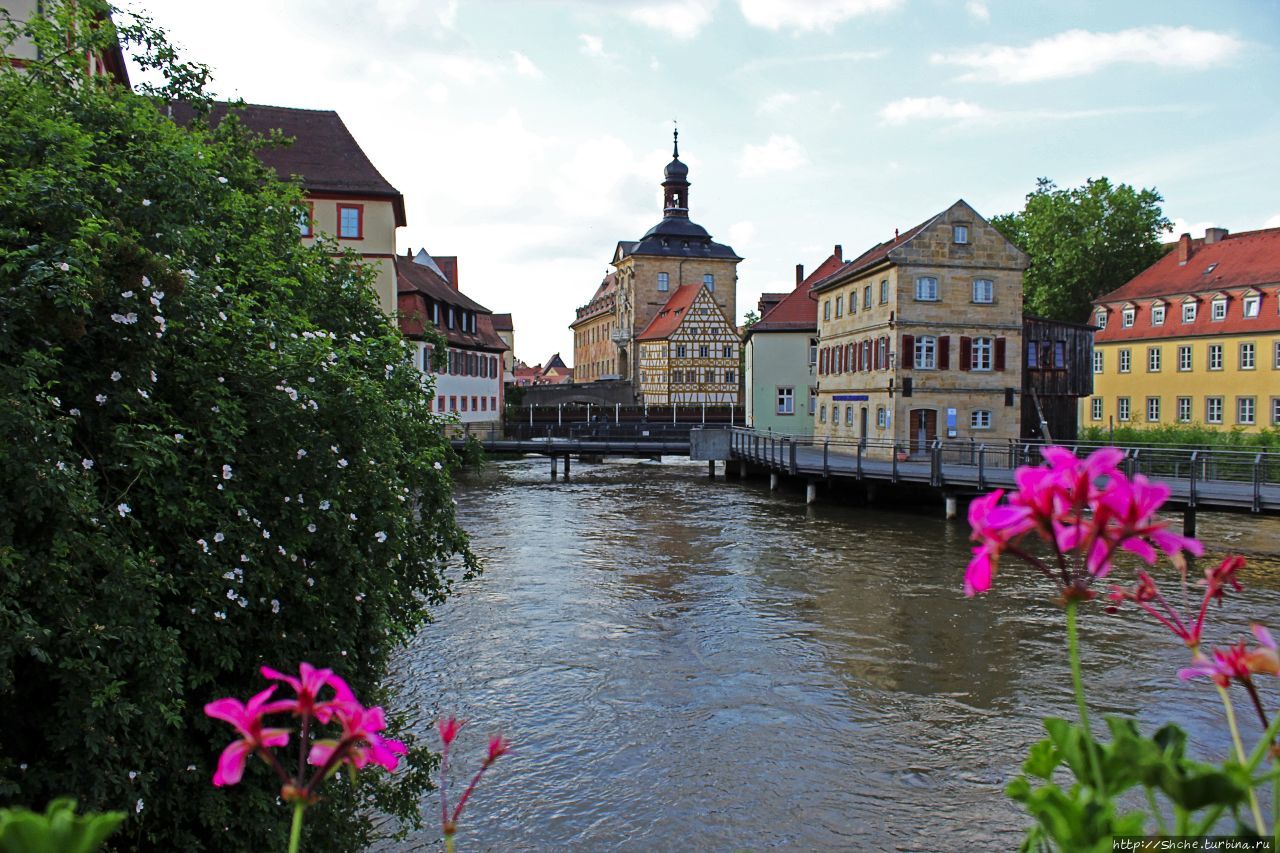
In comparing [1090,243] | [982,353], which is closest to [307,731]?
[982,353]

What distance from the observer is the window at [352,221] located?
116 feet

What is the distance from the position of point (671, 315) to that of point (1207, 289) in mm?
45245

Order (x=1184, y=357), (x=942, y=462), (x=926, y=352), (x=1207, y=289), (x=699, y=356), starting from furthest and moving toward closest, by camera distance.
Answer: (x=699, y=356) < (x=1184, y=357) < (x=1207, y=289) < (x=926, y=352) < (x=942, y=462)

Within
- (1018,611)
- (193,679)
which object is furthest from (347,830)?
(1018,611)

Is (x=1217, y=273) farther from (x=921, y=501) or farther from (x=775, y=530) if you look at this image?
(x=775, y=530)

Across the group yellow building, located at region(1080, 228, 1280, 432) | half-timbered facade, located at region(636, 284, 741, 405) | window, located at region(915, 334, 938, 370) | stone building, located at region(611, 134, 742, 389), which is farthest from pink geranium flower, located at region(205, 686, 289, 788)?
stone building, located at region(611, 134, 742, 389)

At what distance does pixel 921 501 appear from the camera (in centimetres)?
3206

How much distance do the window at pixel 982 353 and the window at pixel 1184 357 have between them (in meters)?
14.9

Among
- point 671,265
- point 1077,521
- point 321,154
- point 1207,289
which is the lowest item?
point 1077,521

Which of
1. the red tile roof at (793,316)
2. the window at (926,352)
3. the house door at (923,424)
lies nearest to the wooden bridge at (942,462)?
the house door at (923,424)

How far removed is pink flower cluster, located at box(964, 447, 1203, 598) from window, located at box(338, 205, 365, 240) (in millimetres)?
35959

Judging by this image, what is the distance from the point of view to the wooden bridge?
23156 millimetres

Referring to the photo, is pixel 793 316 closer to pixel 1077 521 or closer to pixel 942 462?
pixel 942 462

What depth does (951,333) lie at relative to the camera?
124ft
